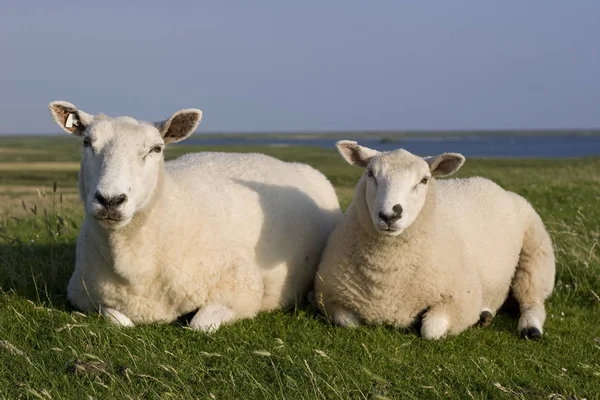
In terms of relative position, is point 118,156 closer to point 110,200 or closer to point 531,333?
point 110,200

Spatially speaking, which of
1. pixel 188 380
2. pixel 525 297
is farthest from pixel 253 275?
pixel 525 297

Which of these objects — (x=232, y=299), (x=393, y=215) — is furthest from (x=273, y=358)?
(x=393, y=215)

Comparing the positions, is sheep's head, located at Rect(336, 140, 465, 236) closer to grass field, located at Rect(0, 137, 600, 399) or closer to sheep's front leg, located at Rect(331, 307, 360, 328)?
sheep's front leg, located at Rect(331, 307, 360, 328)

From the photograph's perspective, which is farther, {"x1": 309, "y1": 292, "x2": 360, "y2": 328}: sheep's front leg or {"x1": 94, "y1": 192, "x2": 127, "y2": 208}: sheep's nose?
{"x1": 309, "y1": 292, "x2": 360, "y2": 328}: sheep's front leg

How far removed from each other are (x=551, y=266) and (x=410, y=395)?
3.82 meters

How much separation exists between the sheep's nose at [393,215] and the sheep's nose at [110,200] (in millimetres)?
2054

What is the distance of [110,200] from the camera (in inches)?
223

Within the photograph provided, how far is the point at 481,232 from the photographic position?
789 cm

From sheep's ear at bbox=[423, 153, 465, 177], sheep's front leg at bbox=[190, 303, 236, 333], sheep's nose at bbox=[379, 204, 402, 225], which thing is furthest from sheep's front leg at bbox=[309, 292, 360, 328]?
sheep's ear at bbox=[423, 153, 465, 177]

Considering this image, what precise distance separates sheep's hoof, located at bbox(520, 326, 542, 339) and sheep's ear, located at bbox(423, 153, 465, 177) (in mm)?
1750

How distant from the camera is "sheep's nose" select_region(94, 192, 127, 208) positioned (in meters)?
5.66

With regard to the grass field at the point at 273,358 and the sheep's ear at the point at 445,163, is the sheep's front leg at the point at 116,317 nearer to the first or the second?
the grass field at the point at 273,358

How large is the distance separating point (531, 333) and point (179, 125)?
12.5 feet

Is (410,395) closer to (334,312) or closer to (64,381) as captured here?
(334,312)
